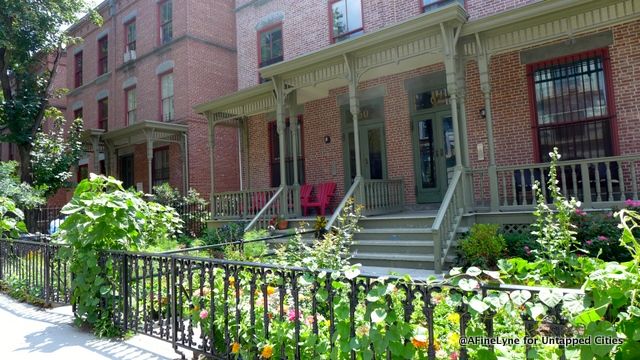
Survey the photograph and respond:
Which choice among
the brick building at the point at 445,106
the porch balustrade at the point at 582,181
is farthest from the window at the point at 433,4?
the porch balustrade at the point at 582,181

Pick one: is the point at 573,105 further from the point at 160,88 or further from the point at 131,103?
the point at 131,103

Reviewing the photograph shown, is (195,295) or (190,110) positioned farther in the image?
(190,110)

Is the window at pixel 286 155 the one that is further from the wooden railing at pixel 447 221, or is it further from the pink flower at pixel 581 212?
the pink flower at pixel 581 212

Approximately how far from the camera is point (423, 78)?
10.6 meters

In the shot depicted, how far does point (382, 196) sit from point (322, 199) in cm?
230

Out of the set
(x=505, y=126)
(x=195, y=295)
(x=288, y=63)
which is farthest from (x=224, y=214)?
(x=195, y=295)

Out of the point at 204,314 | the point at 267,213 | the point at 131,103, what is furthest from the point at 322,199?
the point at 131,103

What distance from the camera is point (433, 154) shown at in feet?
34.9

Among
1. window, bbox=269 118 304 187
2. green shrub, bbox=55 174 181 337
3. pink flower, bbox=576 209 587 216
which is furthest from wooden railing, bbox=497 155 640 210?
window, bbox=269 118 304 187

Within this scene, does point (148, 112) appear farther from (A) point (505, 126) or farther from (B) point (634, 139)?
(B) point (634, 139)

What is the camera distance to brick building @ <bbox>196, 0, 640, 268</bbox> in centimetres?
773

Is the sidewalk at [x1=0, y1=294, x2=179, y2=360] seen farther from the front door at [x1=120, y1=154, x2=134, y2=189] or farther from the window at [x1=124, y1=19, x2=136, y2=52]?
the window at [x1=124, y1=19, x2=136, y2=52]

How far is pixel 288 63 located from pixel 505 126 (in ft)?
17.5

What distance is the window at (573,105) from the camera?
8.35m
